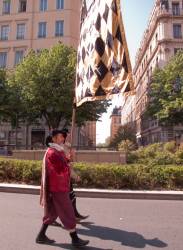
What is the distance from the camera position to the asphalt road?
504cm

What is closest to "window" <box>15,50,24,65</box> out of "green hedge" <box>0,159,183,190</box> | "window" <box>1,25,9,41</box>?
"window" <box>1,25,9,41</box>

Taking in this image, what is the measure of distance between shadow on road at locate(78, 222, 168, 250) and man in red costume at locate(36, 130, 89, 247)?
2.08 feet

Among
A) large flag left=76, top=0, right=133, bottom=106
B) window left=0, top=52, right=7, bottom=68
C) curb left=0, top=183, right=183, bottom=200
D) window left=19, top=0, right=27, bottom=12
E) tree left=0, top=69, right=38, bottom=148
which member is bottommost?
curb left=0, top=183, right=183, bottom=200

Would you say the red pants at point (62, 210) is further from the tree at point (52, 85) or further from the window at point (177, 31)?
the window at point (177, 31)

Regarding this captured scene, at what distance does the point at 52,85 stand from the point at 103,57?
23840mm

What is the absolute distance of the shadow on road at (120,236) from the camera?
5.07m

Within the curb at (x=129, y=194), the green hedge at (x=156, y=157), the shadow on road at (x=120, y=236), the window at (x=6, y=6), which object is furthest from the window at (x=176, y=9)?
the shadow on road at (x=120, y=236)

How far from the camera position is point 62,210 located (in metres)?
4.91

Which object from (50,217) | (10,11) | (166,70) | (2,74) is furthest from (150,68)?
(50,217)

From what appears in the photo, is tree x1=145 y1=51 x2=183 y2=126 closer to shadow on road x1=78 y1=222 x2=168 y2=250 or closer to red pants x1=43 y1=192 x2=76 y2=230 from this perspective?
shadow on road x1=78 y1=222 x2=168 y2=250

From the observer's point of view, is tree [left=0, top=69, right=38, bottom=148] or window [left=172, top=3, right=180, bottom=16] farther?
window [left=172, top=3, right=180, bottom=16]

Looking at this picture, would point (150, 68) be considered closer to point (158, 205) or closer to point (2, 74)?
point (2, 74)

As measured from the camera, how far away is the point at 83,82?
6977mm

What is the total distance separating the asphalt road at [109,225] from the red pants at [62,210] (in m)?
0.39
